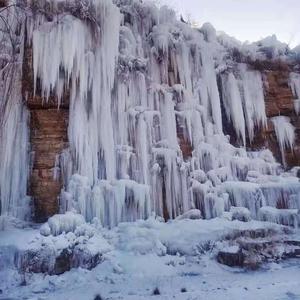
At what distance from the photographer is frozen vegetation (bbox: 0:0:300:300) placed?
7418mm

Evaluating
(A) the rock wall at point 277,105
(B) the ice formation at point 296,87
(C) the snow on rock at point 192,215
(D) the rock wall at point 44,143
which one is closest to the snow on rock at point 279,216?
(A) the rock wall at point 277,105

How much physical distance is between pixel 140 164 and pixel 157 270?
2.63 metres

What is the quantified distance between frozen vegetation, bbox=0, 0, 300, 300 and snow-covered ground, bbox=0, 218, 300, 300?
3 centimetres

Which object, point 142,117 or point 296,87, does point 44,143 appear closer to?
point 142,117

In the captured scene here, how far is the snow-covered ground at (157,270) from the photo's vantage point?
6473 millimetres

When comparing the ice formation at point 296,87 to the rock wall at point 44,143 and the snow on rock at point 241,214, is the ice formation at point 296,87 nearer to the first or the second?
the snow on rock at point 241,214

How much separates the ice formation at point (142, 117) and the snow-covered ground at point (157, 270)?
0.58m

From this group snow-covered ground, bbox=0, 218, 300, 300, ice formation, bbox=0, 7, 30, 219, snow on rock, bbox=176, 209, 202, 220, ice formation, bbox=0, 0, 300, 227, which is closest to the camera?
snow-covered ground, bbox=0, 218, 300, 300

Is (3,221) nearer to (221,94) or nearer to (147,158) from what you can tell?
(147,158)

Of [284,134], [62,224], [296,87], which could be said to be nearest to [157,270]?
[62,224]

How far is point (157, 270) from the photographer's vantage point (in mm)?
7633

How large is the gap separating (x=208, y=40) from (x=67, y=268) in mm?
7209

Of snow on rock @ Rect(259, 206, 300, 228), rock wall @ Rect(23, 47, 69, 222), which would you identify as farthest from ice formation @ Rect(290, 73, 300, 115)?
rock wall @ Rect(23, 47, 69, 222)

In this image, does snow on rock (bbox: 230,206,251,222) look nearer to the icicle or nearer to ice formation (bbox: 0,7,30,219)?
the icicle
